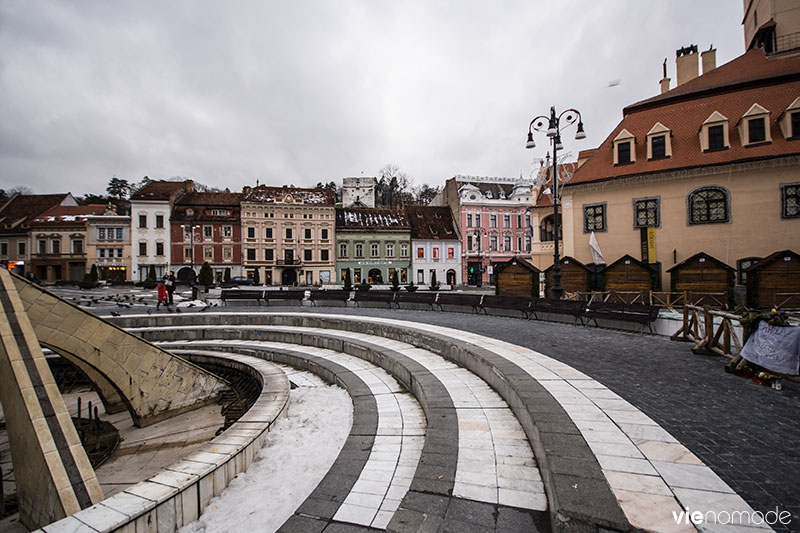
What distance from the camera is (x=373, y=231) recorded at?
157 feet

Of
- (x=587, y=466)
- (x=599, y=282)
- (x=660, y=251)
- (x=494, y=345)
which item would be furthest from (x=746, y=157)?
(x=587, y=466)

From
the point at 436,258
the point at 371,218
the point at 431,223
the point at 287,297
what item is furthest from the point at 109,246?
the point at 436,258

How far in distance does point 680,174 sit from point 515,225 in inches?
1072

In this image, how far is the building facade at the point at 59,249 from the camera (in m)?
44.1

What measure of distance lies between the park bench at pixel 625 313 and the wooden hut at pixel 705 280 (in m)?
7.42

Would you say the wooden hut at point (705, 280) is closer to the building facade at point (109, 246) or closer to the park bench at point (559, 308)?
the park bench at point (559, 308)

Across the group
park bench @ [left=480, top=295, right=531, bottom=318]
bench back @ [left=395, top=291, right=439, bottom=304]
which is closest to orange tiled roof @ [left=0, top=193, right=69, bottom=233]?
bench back @ [left=395, top=291, right=439, bottom=304]

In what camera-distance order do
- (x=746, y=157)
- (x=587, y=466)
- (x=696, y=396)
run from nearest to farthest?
(x=587, y=466)
(x=696, y=396)
(x=746, y=157)

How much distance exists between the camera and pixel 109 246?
44.4 meters

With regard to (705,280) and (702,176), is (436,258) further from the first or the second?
(705,280)

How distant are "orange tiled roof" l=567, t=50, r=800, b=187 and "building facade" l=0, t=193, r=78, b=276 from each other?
62.9 meters

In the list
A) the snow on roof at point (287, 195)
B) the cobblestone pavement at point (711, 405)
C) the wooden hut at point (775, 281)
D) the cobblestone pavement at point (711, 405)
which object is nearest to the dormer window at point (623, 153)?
the wooden hut at point (775, 281)

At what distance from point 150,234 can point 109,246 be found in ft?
18.2

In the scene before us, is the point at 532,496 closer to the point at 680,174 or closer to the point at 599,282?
the point at 599,282
